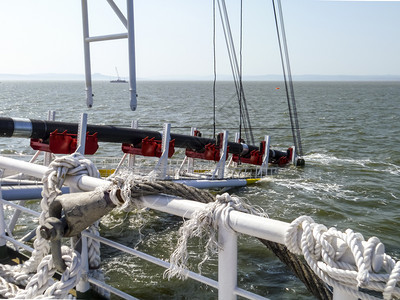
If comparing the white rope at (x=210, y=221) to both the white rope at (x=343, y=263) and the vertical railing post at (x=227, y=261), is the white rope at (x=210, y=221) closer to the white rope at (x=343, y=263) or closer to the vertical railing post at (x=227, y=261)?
the vertical railing post at (x=227, y=261)

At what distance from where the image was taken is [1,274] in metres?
3.34

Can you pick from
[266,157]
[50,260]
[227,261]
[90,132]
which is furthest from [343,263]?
[266,157]

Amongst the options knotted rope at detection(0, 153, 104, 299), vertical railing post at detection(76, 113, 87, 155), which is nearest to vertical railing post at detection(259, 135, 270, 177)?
vertical railing post at detection(76, 113, 87, 155)

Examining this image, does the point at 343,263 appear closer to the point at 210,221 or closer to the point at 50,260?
the point at 210,221

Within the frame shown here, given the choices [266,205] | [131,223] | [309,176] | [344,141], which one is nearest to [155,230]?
[131,223]

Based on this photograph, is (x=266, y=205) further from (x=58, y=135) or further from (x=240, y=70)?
Answer: (x=58, y=135)

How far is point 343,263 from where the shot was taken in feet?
5.60

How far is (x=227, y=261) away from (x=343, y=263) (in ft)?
2.12

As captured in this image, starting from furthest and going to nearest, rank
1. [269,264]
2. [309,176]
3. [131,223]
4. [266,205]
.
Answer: [309,176] < [266,205] < [131,223] < [269,264]

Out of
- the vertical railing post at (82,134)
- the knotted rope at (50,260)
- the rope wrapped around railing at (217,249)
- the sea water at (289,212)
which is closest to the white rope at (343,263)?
the rope wrapped around railing at (217,249)

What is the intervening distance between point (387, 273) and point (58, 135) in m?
9.45

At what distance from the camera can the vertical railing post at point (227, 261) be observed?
213cm

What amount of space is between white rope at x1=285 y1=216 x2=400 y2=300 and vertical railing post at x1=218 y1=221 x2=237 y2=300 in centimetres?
36

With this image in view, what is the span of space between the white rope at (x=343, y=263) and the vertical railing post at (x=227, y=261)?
0.36m
